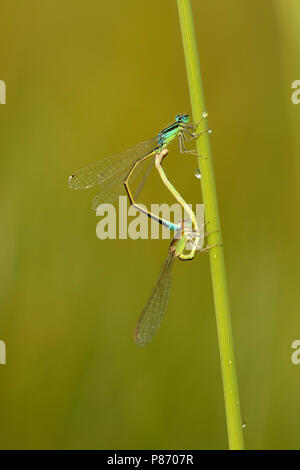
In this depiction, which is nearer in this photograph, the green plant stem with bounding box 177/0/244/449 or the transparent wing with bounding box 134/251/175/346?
the green plant stem with bounding box 177/0/244/449

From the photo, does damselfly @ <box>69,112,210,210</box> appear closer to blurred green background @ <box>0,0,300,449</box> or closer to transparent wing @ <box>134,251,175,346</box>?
transparent wing @ <box>134,251,175,346</box>

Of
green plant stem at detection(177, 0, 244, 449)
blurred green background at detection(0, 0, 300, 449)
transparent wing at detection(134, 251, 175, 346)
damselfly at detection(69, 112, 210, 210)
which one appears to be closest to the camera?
green plant stem at detection(177, 0, 244, 449)

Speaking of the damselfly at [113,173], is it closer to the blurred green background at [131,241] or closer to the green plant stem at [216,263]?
the blurred green background at [131,241]

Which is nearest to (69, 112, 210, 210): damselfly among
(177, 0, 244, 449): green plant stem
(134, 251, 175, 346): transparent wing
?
(134, 251, 175, 346): transparent wing

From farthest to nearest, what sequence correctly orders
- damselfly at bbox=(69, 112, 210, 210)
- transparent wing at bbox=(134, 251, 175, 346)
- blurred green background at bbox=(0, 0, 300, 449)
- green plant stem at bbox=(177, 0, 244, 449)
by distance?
blurred green background at bbox=(0, 0, 300, 449) < damselfly at bbox=(69, 112, 210, 210) < transparent wing at bbox=(134, 251, 175, 346) < green plant stem at bbox=(177, 0, 244, 449)

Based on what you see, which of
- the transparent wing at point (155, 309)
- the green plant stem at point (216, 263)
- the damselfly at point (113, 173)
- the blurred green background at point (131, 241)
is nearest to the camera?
the green plant stem at point (216, 263)

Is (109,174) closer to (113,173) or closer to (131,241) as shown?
(113,173)

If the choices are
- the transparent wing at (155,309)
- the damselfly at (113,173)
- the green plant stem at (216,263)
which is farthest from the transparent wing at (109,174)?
the green plant stem at (216,263)

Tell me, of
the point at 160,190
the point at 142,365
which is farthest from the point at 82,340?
the point at 160,190
